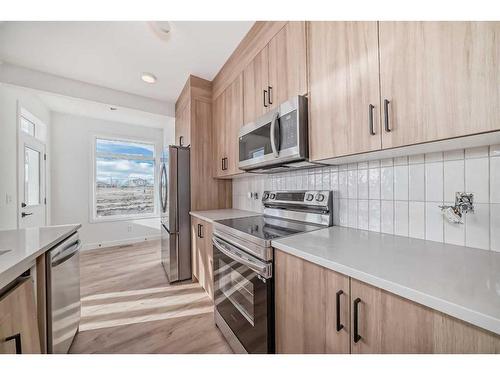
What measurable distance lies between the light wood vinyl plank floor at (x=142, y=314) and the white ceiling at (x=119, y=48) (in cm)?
249

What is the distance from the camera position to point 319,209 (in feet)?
4.75

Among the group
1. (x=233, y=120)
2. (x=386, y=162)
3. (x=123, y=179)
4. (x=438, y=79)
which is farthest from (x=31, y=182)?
(x=438, y=79)

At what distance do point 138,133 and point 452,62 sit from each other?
4.70 m

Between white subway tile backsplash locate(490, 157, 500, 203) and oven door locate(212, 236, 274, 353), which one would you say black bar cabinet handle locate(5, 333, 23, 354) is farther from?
white subway tile backsplash locate(490, 157, 500, 203)

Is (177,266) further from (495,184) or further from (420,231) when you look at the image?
(495,184)

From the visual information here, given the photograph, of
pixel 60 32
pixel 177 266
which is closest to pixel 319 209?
pixel 177 266

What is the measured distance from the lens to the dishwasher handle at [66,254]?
3.71ft

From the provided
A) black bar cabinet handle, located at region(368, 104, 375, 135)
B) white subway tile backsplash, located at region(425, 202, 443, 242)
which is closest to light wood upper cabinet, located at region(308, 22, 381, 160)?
black bar cabinet handle, located at region(368, 104, 375, 135)

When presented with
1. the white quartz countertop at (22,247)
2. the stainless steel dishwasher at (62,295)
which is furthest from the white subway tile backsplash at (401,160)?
the stainless steel dishwasher at (62,295)

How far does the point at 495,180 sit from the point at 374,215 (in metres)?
0.50

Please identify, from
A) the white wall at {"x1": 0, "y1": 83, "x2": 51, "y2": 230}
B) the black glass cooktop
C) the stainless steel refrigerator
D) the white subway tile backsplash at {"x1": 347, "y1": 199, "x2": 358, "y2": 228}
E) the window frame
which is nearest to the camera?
the black glass cooktop

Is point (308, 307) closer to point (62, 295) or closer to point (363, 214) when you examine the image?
point (363, 214)

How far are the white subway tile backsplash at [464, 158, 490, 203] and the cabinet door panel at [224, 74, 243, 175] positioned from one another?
1.54m

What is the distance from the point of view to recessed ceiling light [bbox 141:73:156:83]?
2.44m
